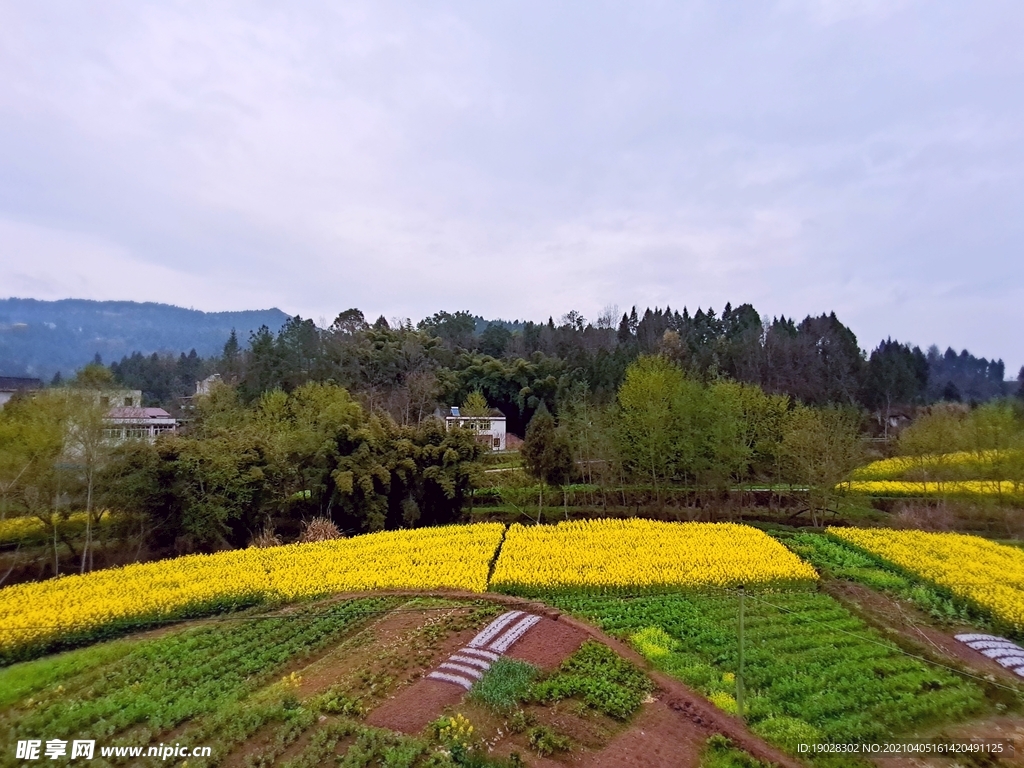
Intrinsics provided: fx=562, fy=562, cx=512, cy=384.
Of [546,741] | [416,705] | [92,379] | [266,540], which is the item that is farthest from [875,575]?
[92,379]

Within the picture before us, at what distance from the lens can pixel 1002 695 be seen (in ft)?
28.5

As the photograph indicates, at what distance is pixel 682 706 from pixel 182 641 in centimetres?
873

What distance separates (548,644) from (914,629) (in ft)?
24.3

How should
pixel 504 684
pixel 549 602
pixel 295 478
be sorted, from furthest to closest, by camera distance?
pixel 295 478 < pixel 549 602 < pixel 504 684

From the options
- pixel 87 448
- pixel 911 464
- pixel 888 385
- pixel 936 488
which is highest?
pixel 888 385

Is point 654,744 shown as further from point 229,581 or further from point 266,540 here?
point 266,540

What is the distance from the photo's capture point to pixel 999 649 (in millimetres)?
10148

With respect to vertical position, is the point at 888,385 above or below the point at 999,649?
above

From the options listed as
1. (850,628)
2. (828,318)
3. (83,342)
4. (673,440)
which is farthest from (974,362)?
(83,342)

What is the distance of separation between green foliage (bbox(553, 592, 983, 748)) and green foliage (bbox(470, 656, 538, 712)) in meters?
2.35

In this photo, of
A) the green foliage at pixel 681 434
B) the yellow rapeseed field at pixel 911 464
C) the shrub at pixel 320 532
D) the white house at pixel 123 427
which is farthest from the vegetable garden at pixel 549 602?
the yellow rapeseed field at pixel 911 464

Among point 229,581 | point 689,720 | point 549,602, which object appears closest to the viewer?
point 689,720

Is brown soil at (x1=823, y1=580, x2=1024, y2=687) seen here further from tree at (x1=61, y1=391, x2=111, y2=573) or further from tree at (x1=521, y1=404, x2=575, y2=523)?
tree at (x1=61, y1=391, x2=111, y2=573)

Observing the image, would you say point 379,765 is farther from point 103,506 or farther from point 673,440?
point 673,440
